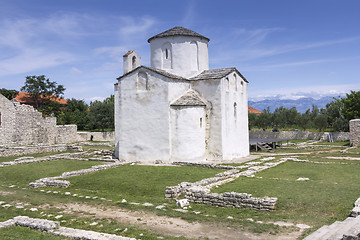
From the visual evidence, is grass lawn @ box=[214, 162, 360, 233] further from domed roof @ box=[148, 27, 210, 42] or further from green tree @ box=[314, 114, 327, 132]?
green tree @ box=[314, 114, 327, 132]

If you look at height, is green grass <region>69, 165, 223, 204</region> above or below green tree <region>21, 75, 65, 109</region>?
below

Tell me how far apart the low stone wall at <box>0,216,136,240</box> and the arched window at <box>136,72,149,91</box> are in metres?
13.4

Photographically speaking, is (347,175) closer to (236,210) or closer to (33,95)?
(236,210)

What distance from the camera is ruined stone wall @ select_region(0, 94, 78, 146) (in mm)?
31438

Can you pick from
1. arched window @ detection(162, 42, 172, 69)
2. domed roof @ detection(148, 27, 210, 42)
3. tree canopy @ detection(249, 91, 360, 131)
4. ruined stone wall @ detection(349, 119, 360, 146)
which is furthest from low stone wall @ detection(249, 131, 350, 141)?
arched window @ detection(162, 42, 172, 69)

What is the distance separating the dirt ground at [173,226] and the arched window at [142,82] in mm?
11732

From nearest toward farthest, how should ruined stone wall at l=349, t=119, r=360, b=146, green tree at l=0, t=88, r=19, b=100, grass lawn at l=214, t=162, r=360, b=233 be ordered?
grass lawn at l=214, t=162, r=360, b=233, ruined stone wall at l=349, t=119, r=360, b=146, green tree at l=0, t=88, r=19, b=100

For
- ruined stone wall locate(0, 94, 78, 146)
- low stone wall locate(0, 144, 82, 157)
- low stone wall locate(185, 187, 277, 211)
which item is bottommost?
low stone wall locate(185, 187, 277, 211)

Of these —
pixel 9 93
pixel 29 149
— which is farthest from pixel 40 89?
pixel 29 149

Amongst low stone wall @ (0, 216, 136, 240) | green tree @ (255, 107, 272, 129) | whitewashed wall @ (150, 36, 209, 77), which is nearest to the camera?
low stone wall @ (0, 216, 136, 240)

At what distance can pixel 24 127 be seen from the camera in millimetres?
32781

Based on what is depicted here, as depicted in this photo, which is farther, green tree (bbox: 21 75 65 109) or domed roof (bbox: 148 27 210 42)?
green tree (bbox: 21 75 65 109)

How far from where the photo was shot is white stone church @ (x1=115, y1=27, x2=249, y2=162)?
20.4 m

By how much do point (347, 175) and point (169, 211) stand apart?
9.14m
